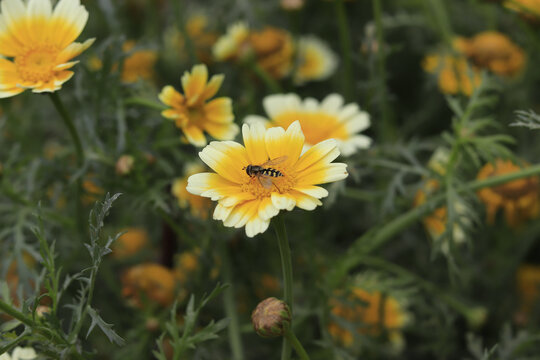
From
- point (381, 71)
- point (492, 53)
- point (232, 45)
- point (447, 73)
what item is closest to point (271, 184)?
point (381, 71)

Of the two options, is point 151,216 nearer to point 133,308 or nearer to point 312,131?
point 133,308

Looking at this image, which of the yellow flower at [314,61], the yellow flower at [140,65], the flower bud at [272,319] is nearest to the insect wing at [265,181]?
the flower bud at [272,319]

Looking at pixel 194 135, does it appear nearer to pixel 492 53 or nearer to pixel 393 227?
pixel 393 227

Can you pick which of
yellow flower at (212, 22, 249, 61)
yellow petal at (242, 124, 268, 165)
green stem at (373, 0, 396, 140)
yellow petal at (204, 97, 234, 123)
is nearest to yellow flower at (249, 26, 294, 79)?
yellow flower at (212, 22, 249, 61)

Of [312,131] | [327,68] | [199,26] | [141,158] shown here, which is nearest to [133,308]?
[141,158]

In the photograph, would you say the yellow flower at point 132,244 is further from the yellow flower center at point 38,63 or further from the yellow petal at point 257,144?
the yellow petal at point 257,144

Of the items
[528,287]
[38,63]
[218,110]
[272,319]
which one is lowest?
[528,287]

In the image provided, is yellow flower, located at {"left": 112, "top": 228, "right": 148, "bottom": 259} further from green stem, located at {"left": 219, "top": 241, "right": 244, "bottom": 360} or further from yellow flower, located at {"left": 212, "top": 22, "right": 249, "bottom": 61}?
yellow flower, located at {"left": 212, "top": 22, "right": 249, "bottom": 61}
